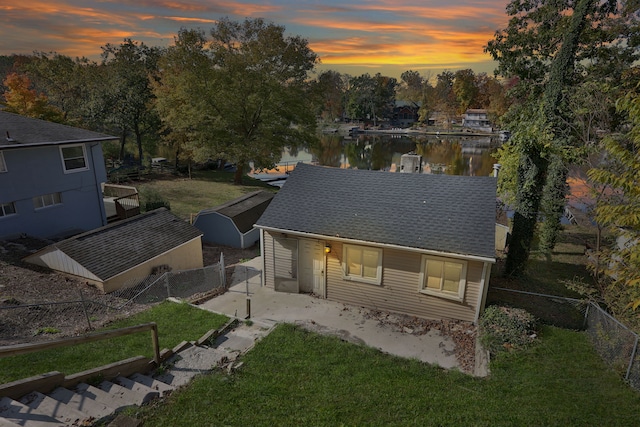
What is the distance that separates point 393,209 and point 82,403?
977 centimetres

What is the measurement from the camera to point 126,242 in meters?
14.3

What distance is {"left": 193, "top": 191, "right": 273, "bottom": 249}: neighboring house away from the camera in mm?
19344

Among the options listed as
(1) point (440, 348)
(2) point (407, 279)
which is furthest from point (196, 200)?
(1) point (440, 348)

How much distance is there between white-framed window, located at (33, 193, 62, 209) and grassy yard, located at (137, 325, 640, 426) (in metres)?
14.7

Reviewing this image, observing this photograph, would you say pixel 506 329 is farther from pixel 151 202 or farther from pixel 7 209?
pixel 151 202

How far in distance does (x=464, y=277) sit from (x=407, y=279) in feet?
5.62

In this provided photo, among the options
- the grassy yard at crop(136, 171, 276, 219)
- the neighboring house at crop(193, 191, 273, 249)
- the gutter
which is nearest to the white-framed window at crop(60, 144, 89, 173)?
the grassy yard at crop(136, 171, 276, 219)

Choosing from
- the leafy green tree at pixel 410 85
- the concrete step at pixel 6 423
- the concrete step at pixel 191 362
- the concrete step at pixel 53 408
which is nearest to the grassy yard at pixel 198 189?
the concrete step at pixel 191 362

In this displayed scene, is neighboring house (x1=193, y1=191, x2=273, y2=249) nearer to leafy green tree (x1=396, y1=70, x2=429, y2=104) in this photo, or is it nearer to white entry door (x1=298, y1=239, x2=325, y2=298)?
white entry door (x1=298, y1=239, x2=325, y2=298)

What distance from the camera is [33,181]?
16531 millimetres

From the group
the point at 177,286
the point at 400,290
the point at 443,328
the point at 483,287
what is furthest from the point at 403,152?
the point at 443,328

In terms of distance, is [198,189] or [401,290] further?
[198,189]

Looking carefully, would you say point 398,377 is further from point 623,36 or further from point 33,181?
point 623,36

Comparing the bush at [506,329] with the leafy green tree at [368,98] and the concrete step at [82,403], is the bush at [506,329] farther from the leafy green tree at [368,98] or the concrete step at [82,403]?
the leafy green tree at [368,98]
